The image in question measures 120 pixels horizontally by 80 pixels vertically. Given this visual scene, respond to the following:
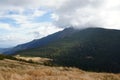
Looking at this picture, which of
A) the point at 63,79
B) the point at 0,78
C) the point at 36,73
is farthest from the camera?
the point at 36,73

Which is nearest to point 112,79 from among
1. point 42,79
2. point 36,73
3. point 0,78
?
point 36,73

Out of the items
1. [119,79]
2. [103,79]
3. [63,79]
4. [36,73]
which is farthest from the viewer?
[119,79]

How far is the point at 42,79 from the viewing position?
15945 millimetres

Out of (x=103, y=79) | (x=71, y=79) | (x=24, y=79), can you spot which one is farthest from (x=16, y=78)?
(x=103, y=79)

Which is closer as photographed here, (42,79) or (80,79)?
(42,79)

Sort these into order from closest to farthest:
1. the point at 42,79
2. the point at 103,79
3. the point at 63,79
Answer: the point at 42,79
the point at 63,79
the point at 103,79

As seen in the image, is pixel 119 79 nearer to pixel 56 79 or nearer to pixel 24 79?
pixel 56 79

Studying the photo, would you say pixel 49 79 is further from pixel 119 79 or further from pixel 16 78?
pixel 119 79

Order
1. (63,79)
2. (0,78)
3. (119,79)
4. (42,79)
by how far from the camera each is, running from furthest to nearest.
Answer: (119,79) < (63,79) < (42,79) < (0,78)

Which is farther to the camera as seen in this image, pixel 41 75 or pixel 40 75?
pixel 41 75

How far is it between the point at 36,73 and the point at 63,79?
7.17ft

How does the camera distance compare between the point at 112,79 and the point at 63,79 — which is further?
the point at 112,79

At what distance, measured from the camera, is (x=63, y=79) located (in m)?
17.1

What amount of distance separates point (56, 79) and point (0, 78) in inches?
137
